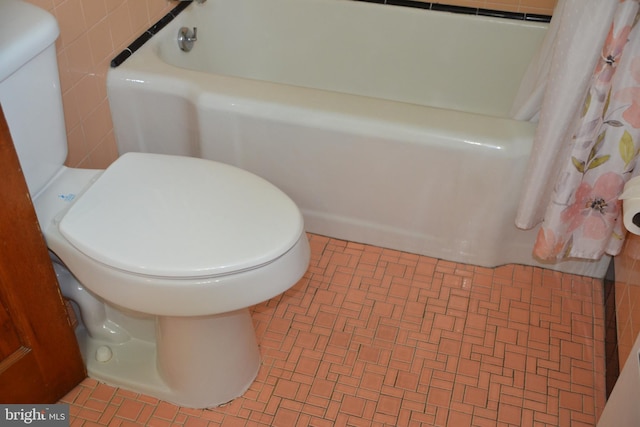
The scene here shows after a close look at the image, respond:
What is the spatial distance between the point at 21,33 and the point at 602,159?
1174 millimetres

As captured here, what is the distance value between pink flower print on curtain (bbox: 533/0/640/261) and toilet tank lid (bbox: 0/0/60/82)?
3.50 ft

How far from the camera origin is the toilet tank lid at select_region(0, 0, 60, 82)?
1251 millimetres

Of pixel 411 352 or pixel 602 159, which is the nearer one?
pixel 602 159

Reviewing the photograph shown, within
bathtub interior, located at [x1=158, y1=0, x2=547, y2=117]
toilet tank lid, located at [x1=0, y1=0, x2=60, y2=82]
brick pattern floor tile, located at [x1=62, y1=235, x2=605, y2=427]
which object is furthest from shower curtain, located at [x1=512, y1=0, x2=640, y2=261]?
toilet tank lid, located at [x1=0, y1=0, x2=60, y2=82]

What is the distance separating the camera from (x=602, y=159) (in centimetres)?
150

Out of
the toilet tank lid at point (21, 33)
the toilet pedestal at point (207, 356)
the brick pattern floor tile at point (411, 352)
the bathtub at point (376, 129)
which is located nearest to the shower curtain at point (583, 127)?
the bathtub at point (376, 129)

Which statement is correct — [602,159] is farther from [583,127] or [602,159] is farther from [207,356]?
[207,356]

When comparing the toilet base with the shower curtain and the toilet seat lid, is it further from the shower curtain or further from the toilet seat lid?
the shower curtain

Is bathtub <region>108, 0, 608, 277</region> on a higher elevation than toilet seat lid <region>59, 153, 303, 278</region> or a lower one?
lower

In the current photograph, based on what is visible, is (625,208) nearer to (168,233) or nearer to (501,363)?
(501,363)

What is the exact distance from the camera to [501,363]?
1.67 meters

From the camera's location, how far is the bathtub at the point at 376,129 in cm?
176

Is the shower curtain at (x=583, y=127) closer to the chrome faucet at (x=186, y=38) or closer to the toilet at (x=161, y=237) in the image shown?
the toilet at (x=161, y=237)

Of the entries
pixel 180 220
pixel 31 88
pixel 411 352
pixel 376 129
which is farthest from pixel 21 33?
pixel 411 352
